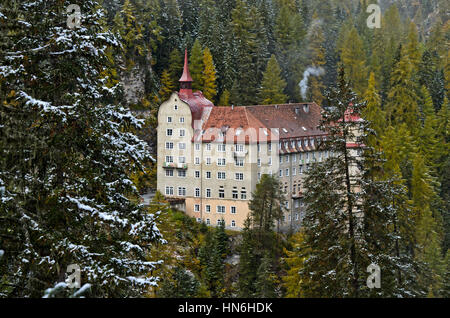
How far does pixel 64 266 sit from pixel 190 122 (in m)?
55.8

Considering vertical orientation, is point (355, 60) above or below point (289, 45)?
below

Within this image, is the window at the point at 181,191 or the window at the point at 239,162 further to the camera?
the window at the point at 181,191

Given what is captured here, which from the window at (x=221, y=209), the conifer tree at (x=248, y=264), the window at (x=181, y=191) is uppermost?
the window at (x=181, y=191)

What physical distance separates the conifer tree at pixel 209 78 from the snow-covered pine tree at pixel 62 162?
218ft

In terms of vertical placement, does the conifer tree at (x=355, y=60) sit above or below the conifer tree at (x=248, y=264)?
above

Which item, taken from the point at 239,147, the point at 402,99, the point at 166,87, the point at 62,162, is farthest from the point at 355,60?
the point at 62,162

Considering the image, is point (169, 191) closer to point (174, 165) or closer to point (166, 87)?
point (174, 165)

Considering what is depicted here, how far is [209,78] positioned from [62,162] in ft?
226

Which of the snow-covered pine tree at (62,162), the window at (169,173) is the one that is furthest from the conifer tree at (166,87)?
the snow-covered pine tree at (62,162)

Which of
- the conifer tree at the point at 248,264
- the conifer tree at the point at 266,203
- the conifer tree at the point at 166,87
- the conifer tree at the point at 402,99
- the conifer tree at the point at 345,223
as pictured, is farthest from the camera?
the conifer tree at the point at 166,87

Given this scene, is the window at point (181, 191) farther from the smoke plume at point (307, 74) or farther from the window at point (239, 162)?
the smoke plume at point (307, 74)

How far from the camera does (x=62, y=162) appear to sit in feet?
47.4

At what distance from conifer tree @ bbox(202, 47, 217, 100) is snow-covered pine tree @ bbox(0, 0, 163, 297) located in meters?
66.6

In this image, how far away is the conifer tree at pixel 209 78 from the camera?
269 ft
